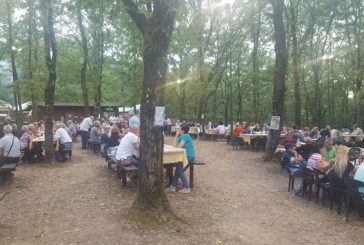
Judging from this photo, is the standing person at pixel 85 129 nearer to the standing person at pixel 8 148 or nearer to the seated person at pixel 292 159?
the standing person at pixel 8 148

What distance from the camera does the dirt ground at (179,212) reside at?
498 centimetres

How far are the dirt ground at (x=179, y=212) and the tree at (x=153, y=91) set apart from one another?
0.55m

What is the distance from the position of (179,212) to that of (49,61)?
24.8 ft

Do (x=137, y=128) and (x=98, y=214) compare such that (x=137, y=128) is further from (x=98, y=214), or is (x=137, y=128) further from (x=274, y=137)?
(x=274, y=137)

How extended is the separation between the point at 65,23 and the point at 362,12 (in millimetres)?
20262

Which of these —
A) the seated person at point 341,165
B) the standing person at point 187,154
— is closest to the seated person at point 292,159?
the seated person at point 341,165

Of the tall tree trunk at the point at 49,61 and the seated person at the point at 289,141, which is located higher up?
the tall tree trunk at the point at 49,61

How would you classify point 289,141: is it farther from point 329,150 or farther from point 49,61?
point 49,61

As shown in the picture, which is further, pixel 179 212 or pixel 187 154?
pixel 187 154

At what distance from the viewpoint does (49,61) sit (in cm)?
1102

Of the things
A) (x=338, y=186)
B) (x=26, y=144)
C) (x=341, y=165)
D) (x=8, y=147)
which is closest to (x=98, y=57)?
(x=26, y=144)

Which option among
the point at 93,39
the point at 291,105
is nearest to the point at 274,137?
the point at 93,39

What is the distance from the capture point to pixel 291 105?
3434 cm

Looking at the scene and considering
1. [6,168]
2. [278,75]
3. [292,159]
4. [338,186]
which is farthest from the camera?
[278,75]
